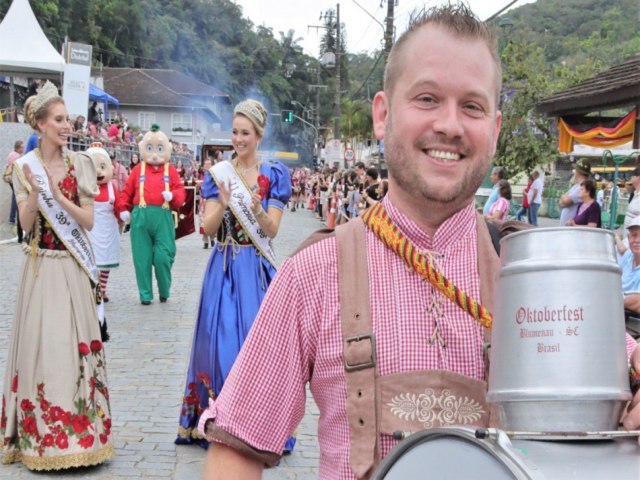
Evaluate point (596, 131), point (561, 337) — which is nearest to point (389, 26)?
point (596, 131)

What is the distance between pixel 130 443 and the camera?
526 centimetres

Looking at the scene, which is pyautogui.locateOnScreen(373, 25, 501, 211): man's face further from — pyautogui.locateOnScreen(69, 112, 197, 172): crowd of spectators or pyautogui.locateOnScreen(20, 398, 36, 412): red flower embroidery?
pyautogui.locateOnScreen(69, 112, 197, 172): crowd of spectators

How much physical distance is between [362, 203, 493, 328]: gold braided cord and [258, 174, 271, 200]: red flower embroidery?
12.4 feet

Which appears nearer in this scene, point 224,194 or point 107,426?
point 107,426

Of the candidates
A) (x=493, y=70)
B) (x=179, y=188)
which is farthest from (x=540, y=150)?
(x=493, y=70)

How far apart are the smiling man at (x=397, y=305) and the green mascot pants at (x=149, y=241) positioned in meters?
8.55

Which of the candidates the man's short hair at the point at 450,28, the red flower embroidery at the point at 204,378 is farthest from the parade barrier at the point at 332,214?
the man's short hair at the point at 450,28

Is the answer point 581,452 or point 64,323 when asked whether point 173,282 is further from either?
point 581,452

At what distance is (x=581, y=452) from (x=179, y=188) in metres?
9.15

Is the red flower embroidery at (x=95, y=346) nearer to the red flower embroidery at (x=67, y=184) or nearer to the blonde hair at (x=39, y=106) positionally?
the red flower embroidery at (x=67, y=184)

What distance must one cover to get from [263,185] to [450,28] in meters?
3.92

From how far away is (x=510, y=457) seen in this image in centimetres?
110

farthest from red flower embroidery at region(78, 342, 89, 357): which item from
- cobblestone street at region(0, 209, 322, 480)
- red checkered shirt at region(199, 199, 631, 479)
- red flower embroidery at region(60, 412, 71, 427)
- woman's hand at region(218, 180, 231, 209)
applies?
red checkered shirt at region(199, 199, 631, 479)

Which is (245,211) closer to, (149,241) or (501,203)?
(149,241)
